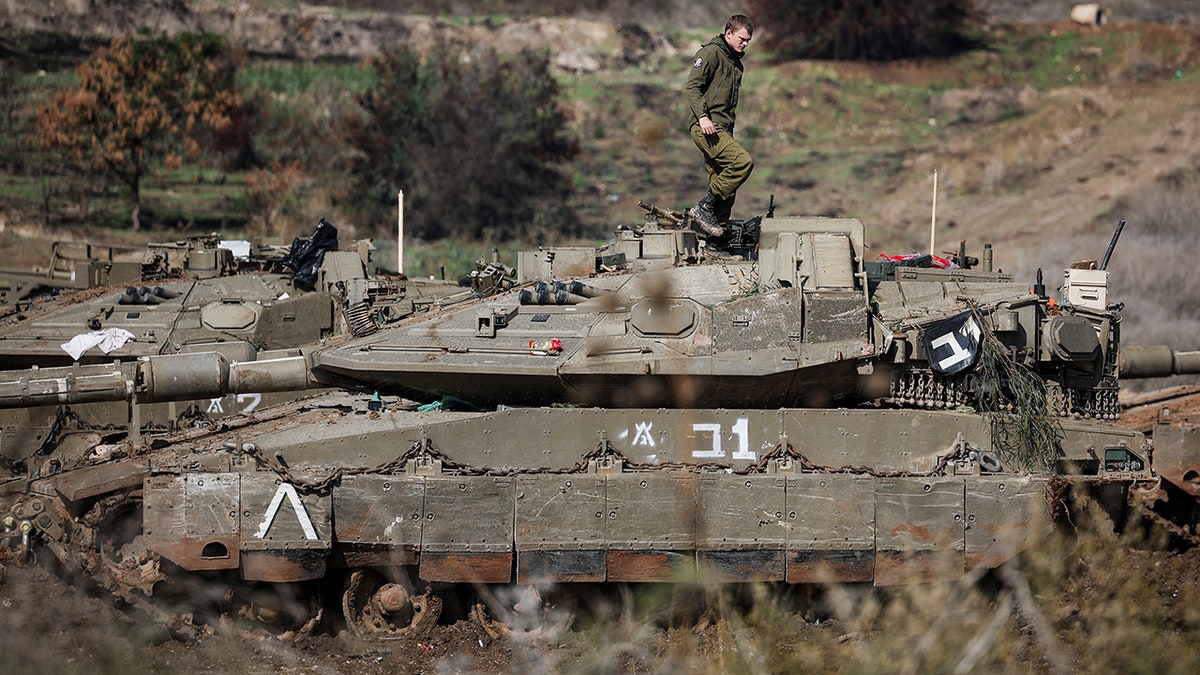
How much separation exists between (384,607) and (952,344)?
5636 millimetres

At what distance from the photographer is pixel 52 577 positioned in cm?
1346

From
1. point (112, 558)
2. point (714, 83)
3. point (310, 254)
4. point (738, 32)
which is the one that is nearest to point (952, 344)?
point (714, 83)

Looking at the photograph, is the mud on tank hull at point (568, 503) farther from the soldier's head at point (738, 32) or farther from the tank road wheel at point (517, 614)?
the soldier's head at point (738, 32)

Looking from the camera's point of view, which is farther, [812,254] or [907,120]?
[907,120]

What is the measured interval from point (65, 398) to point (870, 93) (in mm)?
35571

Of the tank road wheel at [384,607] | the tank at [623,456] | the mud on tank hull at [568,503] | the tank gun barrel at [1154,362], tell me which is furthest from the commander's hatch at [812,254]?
the tank road wheel at [384,607]

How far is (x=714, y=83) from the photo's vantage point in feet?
48.8

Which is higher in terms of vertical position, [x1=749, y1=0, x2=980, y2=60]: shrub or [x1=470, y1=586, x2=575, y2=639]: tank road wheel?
[x1=749, y1=0, x2=980, y2=60]: shrub

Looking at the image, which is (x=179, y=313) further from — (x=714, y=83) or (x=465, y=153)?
(x=465, y=153)

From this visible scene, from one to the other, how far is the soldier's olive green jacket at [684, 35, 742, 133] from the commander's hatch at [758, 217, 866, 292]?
152cm

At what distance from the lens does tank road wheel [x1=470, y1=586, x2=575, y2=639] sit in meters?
13.6

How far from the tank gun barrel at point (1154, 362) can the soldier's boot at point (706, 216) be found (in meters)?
4.68

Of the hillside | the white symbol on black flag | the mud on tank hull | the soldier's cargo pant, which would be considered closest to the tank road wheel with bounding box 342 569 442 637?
the mud on tank hull

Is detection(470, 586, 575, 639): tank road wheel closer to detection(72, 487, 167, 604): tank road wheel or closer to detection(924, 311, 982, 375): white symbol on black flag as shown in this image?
detection(72, 487, 167, 604): tank road wheel
